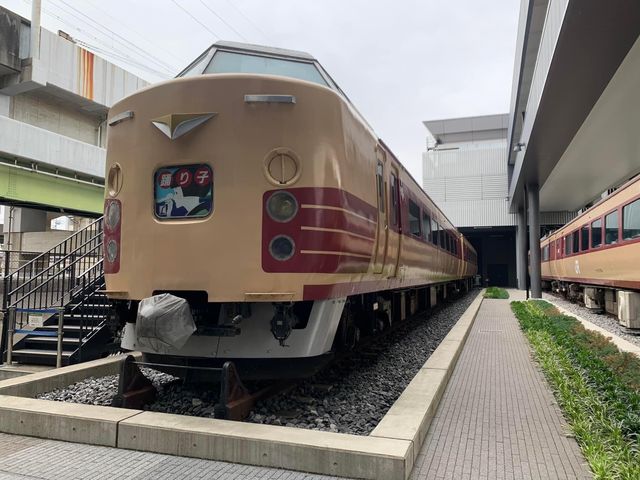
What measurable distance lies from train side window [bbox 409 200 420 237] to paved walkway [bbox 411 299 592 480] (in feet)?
8.12

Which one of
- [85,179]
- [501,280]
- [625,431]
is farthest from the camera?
[501,280]

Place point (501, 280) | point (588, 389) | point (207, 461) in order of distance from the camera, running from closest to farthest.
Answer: point (207, 461) → point (588, 389) → point (501, 280)

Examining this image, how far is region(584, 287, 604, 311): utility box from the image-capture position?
15.6 m

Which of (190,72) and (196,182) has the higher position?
(190,72)

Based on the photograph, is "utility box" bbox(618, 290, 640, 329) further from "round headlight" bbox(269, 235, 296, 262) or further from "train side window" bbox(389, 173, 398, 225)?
"round headlight" bbox(269, 235, 296, 262)

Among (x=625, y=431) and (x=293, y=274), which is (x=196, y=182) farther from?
(x=625, y=431)

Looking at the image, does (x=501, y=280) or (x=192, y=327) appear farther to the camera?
(x=501, y=280)

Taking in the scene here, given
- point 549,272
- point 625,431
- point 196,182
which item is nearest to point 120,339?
point 196,182

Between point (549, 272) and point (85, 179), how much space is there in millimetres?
22729

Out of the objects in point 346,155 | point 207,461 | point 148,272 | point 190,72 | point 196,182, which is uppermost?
point 190,72

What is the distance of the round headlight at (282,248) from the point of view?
4031 millimetres

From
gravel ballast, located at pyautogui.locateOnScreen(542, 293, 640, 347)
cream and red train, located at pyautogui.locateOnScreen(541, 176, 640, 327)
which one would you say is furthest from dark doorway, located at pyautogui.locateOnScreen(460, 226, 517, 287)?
gravel ballast, located at pyautogui.locateOnScreen(542, 293, 640, 347)

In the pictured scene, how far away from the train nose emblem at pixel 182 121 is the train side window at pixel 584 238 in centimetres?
1450

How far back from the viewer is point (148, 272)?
4.30 meters
